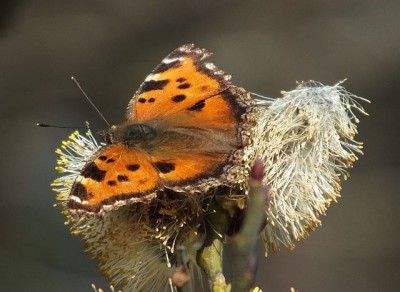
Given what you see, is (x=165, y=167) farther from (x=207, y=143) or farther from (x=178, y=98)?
(x=178, y=98)

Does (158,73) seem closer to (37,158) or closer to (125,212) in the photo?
(125,212)

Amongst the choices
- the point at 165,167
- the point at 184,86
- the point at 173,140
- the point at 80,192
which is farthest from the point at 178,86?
the point at 80,192

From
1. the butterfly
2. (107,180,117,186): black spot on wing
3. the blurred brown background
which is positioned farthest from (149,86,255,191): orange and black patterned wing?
the blurred brown background

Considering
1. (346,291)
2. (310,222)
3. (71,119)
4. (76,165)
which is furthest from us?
(71,119)

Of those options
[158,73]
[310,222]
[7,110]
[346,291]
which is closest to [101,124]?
[7,110]

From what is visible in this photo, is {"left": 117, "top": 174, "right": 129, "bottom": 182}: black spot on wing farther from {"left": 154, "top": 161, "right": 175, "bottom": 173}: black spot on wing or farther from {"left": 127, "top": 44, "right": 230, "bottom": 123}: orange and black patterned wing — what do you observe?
Result: {"left": 127, "top": 44, "right": 230, "bottom": 123}: orange and black patterned wing

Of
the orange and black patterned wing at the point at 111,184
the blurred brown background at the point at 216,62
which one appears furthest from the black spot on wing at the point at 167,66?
the blurred brown background at the point at 216,62
